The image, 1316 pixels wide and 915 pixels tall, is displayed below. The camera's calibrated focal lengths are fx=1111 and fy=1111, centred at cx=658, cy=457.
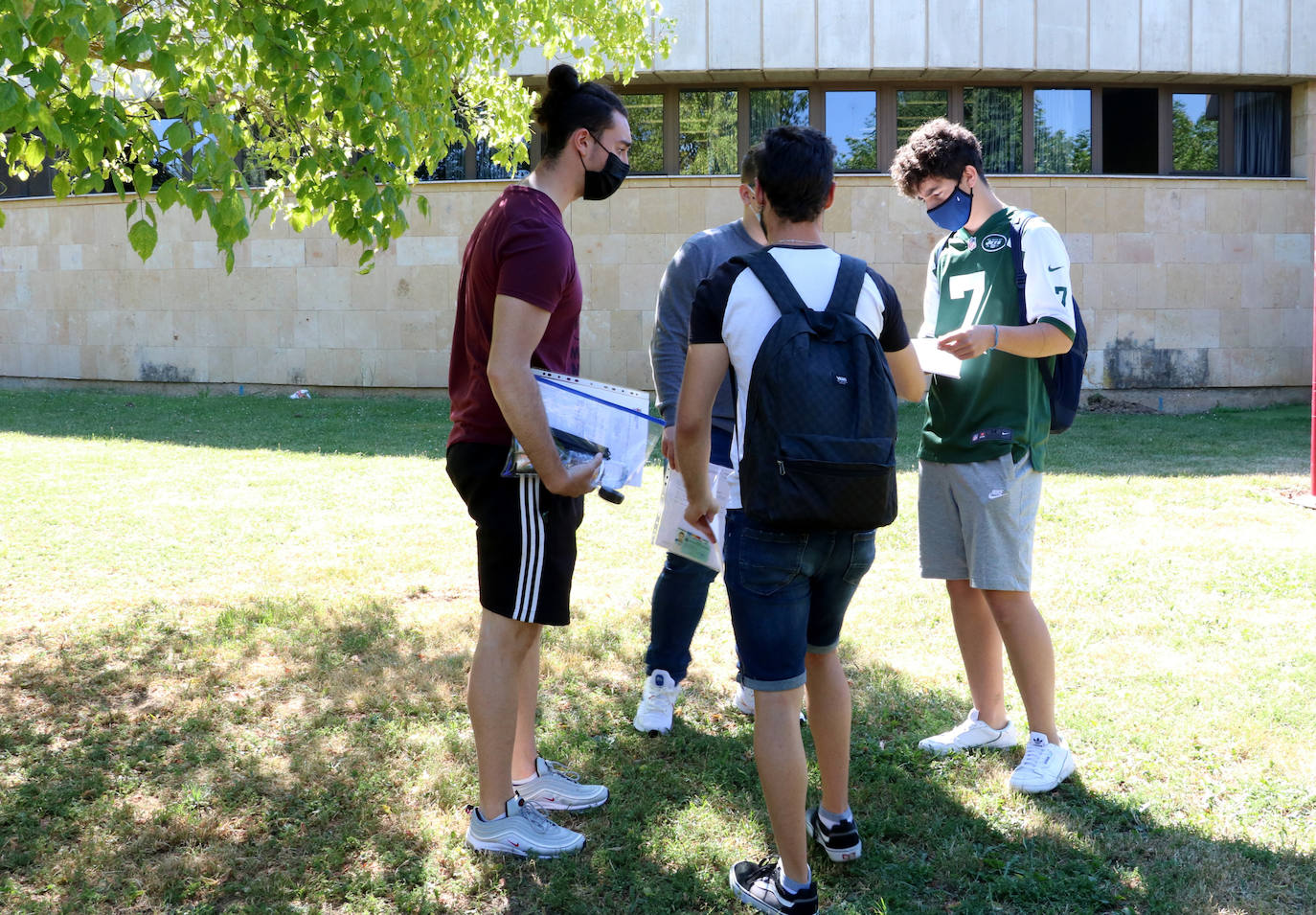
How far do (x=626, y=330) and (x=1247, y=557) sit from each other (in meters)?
10.7

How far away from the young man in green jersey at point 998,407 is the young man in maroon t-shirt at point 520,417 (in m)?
1.12

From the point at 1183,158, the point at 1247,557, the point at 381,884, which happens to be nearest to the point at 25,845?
the point at 381,884

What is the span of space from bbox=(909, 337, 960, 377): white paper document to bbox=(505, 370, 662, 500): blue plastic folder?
881 millimetres

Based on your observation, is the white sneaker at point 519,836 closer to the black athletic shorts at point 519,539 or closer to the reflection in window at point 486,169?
the black athletic shorts at point 519,539

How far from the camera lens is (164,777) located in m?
3.73

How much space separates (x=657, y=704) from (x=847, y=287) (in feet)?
6.77

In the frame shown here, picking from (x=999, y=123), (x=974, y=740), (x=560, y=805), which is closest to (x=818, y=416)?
(x=560, y=805)

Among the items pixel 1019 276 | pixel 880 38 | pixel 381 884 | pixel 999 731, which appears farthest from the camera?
pixel 880 38

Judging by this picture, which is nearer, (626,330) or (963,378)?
(963,378)

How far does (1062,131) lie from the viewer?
1647 centimetres

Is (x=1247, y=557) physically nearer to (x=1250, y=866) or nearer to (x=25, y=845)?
(x=1250, y=866)

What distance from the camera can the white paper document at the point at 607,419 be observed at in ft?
10.1

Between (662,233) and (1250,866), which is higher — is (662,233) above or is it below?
above

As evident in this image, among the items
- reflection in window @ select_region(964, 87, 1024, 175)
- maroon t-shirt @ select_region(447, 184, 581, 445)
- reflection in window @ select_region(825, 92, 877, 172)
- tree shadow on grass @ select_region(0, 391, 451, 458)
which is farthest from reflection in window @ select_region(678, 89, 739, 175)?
Result: maroon t-shirt @ select_region(447, 184, 581, 445)
